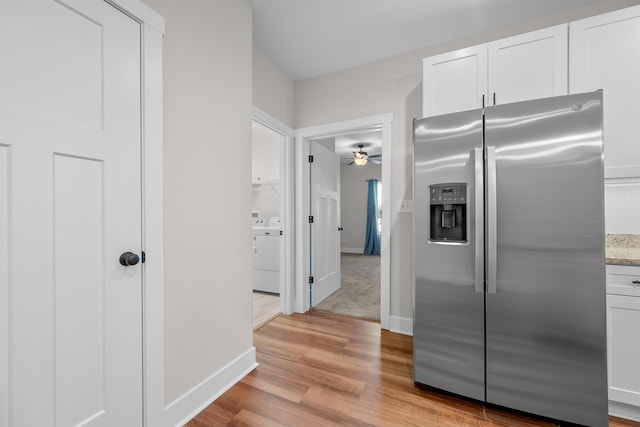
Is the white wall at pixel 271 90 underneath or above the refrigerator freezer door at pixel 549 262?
above

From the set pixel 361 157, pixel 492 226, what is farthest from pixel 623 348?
pixel 361 157

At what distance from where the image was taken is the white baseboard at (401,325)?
252cm

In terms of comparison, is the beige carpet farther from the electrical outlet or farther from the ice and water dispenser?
the ice and water dispenser

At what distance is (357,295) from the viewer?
3.68 m

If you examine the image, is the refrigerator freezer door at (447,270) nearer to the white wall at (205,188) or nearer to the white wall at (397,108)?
the white wall at (397,108)

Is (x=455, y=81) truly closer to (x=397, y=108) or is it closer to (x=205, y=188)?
(x=397, y=108)

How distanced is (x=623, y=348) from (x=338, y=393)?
Result: 5.13ft

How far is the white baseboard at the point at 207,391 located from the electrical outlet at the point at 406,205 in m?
1.75

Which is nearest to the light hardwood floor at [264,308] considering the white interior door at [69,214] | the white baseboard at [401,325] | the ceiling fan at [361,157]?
the white baseboard at [401,325]

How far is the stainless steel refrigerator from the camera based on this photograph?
1342 mm

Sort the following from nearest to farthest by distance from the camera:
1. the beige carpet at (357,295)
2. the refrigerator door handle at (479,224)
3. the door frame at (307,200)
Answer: the refrigerator door handle at (479,224)
the door frame at (307,200)
the beige carpet at (357,295)

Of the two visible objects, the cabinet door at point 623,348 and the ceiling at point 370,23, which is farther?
the ceiling at point 370,23

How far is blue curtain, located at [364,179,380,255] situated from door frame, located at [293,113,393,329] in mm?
4603

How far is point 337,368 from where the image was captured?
196cm
